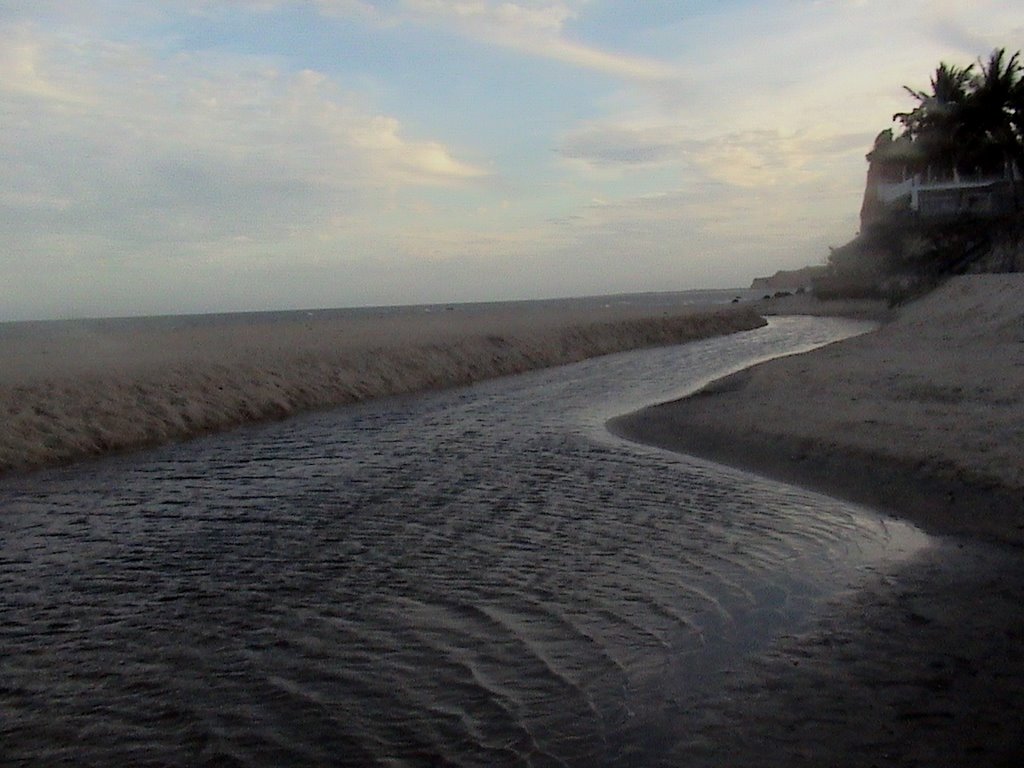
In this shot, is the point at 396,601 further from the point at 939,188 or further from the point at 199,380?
the point at 939,188

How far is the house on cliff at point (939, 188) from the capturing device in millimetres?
50219

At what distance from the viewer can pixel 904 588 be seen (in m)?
7.22

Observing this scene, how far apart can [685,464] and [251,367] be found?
14.6 metres

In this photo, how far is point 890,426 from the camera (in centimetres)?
1248

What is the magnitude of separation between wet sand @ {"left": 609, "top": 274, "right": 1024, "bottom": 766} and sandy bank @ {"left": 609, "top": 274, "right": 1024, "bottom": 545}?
0.11 ft

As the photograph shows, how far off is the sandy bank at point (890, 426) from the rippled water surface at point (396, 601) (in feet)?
2.57

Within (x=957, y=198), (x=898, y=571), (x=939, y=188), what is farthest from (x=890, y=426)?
(x=939, y=188)

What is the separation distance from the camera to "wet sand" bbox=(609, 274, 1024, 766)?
485 centimetres

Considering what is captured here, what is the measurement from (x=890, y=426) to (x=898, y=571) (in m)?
5.37

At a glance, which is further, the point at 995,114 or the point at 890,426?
the point at 995,114

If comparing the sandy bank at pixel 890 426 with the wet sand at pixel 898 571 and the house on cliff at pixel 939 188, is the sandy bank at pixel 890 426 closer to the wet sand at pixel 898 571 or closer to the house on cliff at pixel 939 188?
the wet sand at pixel 898 571

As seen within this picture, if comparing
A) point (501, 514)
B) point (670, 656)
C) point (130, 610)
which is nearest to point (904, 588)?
point (670, 656)

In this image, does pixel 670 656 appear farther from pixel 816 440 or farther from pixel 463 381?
pixel 463 381

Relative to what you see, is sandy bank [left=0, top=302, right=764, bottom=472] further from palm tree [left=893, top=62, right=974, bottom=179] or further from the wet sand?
palm tree [left=893, top=62, right=974, bottom=179]
